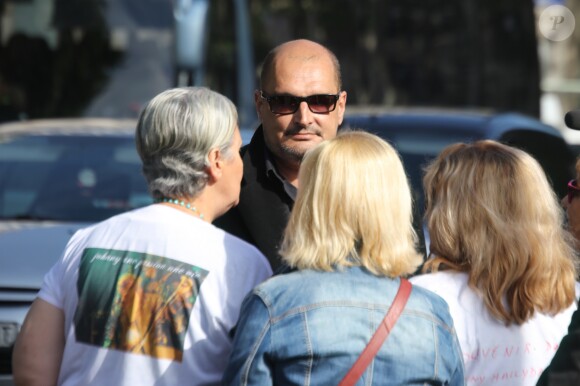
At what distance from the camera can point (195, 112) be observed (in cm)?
335

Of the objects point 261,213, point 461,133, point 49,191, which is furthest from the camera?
point 461,133

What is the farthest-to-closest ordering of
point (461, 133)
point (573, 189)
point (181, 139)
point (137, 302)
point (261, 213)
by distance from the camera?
1. point (461, 133)
2. point (261, 213)
3. point (573, 189)
4. point (181, 139)
5. point (137, 302)

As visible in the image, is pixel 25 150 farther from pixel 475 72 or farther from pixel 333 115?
pixel 475 72

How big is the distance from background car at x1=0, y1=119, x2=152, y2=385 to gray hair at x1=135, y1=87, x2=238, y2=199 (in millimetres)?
2190

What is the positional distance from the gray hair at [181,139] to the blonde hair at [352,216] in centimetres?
39

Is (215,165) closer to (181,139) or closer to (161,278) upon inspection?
(181,139)

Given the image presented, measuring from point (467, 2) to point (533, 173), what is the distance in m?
15.8

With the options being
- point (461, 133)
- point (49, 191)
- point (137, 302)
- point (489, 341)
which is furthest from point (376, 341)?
point (461, 133)

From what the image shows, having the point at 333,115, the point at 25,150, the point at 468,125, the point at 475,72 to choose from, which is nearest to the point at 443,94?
the point at 475,72

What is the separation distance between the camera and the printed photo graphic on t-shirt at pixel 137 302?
3.20 meters

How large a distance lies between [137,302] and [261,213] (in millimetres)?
894

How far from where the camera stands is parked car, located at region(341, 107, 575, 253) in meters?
7.59

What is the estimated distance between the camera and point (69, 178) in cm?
672

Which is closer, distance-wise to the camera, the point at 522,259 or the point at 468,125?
the point at 522,259
